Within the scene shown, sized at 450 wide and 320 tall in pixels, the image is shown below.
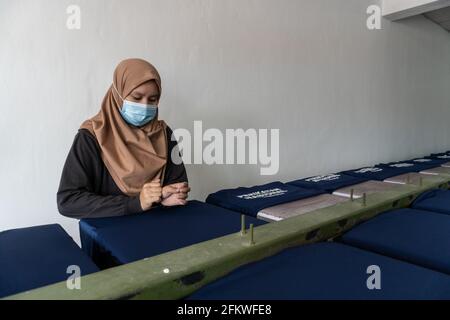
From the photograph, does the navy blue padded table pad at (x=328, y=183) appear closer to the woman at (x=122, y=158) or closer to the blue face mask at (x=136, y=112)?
the woman at (x=122, y=158)

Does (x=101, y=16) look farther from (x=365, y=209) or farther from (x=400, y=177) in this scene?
(x=400, y=177)

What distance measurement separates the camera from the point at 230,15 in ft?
6.82

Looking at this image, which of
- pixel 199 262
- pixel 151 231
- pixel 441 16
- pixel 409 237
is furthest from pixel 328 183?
pixel 441 16

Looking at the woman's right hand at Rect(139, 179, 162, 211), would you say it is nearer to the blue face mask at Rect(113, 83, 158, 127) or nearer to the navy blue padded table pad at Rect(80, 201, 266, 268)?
the navy blue padded table pad at Rect(80, 201, 266, 268)

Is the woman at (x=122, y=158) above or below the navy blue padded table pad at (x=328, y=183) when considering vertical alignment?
above

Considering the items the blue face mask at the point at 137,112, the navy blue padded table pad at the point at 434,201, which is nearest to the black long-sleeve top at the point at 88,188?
the blue face mask at the point at 137,112

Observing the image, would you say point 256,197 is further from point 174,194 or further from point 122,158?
point 122,158

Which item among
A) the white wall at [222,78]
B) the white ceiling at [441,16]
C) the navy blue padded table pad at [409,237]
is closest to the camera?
the navy blue padded table pad at [409,237]

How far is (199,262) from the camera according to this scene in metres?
0.66

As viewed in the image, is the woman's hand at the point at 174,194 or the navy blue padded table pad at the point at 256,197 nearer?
the woman's hand at the point at 174,194

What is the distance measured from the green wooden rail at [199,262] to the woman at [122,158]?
29 centimetres

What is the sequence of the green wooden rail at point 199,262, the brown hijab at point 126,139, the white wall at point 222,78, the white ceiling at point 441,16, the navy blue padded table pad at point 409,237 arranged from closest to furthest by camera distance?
the green wooden rail at point 199,262 → the navy blue padded table pad at point 409,237 → the brown hijab at point 126,139 → the white wall at point 222,78 → the white ceiling at point 441,16

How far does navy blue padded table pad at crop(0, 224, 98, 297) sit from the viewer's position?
24.5 inches

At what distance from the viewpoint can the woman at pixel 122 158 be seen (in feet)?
3.50
